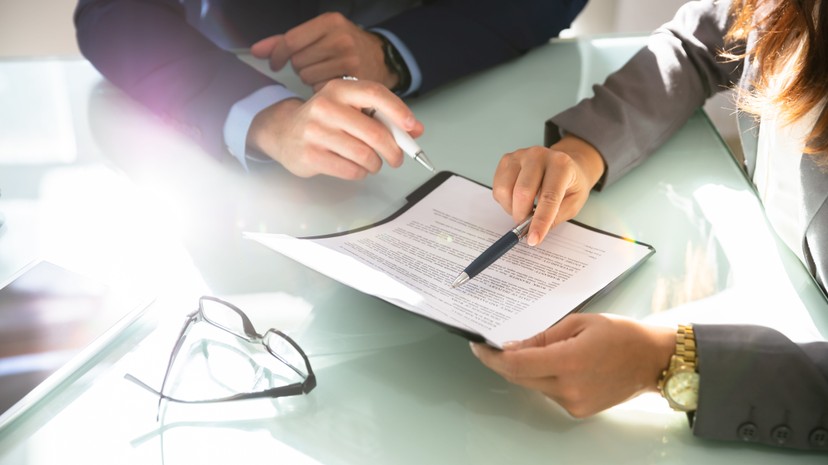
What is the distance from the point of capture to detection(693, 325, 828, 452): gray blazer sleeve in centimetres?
70

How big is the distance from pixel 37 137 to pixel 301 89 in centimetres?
43

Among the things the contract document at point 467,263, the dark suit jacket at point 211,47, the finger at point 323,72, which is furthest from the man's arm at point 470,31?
the contract document at point 467,263

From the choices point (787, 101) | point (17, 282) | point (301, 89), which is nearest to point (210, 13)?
point (301, 89)

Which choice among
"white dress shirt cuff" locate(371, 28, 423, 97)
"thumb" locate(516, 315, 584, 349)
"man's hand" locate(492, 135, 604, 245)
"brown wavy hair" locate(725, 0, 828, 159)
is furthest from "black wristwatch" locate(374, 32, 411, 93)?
"thumb" locate(516, 315, 584, 349)

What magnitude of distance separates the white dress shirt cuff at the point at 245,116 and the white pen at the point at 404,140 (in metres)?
0.20

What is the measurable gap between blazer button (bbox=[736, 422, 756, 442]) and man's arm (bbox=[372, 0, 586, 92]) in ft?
2.58

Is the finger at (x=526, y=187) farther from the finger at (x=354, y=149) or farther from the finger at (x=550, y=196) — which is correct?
the finger at (x=354, y=149)

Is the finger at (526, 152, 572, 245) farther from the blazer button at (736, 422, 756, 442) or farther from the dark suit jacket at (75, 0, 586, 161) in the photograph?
the dark suit jacket at (75, 0, 586, 161)

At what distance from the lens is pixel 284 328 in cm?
84

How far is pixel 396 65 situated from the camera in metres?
1.32

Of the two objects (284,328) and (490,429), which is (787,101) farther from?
(284,328)

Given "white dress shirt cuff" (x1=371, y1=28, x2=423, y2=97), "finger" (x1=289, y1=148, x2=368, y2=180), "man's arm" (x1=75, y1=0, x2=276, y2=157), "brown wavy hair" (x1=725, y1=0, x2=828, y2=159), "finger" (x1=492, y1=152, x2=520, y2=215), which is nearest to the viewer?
"brown wavy hair" (x1=725, y1=0, x2=828, y2=159)

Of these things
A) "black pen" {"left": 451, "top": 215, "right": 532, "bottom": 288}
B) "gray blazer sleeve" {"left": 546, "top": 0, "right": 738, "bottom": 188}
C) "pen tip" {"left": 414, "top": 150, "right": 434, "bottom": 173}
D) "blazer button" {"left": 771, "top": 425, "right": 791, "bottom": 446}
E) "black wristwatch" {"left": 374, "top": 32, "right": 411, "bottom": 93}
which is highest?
"gray blazer sleeve" {"left": 546, "top": 0, "right": 738, "bottom": 188}

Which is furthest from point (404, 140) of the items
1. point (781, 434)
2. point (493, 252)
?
point (781, 434)
